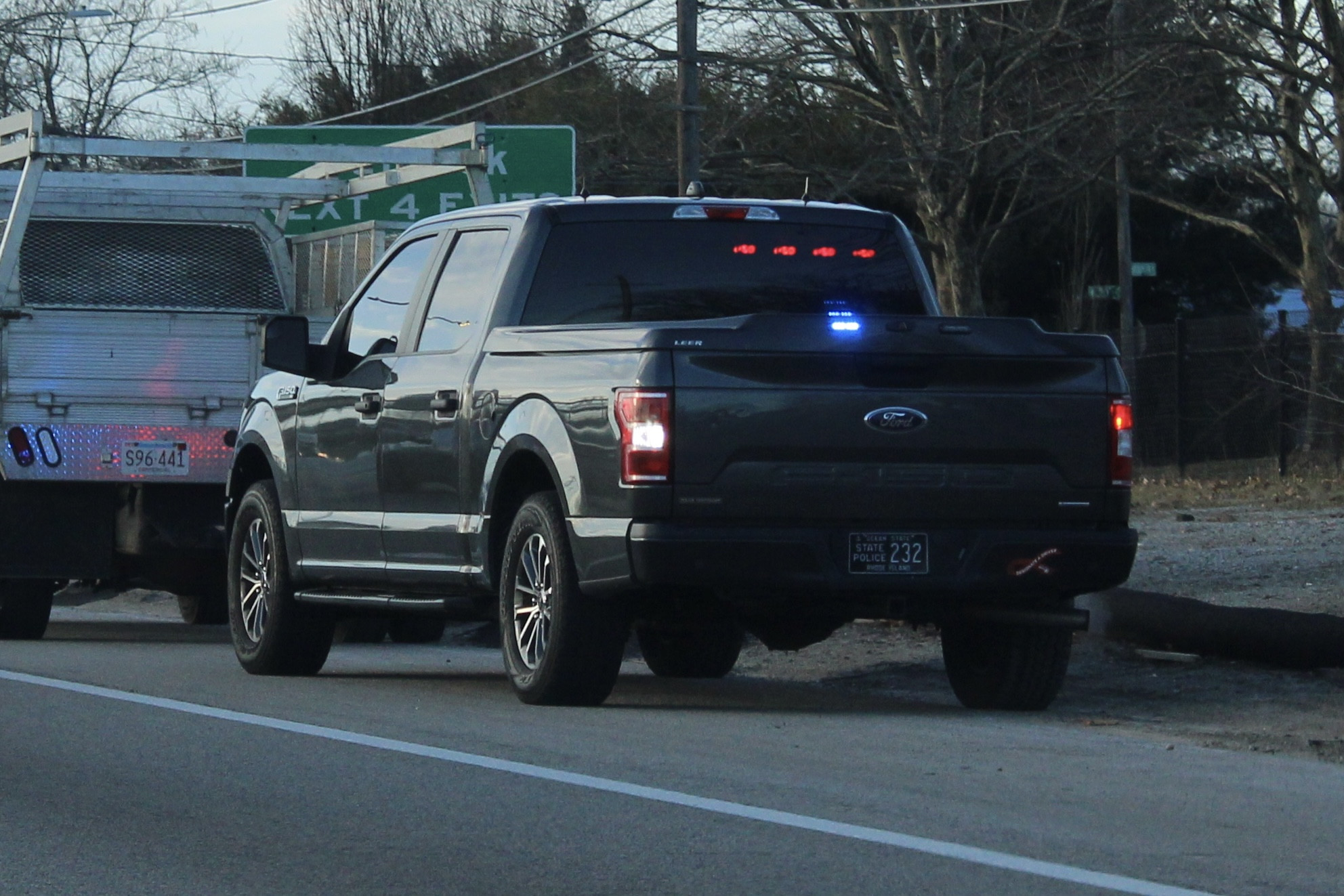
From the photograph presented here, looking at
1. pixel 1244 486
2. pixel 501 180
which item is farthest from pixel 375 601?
pixel 1244 486

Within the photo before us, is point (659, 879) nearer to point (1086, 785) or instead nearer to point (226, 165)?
point (1086, 785)

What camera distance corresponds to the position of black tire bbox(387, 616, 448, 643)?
14.4m

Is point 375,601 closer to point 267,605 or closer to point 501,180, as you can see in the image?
point 267,605

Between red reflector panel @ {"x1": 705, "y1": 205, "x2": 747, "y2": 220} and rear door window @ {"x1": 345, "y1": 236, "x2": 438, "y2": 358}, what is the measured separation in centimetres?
137

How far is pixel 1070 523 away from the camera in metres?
8.93

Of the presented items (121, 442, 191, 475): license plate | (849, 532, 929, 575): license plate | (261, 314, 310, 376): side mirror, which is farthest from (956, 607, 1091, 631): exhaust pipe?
(121, 442, 191, 475): license plate

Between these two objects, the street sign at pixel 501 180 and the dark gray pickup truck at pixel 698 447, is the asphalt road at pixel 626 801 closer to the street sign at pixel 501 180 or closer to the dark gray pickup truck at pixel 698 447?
the dark gray pickup truck at pixel 698 447

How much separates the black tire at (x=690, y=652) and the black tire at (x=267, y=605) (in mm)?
1558

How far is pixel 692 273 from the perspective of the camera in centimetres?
983

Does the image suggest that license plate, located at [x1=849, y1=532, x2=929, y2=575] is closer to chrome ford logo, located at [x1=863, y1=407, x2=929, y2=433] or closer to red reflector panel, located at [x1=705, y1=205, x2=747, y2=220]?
chrome ford logo, located at [x1=863, y1=407, x2=929, y2=433]

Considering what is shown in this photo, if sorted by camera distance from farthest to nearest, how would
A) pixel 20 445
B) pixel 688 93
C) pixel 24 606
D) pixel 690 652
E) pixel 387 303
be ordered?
1. pixel 688 93
2. pixel 24 606
3. pixel 20 445
4. pixel 690 652
5. pixel 387 303

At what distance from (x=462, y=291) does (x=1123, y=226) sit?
2804 cm

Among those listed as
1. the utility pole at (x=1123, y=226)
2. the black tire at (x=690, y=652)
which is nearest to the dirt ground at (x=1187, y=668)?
the black tire at (x=690, y=652)

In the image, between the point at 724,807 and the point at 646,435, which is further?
the point at 646,435
